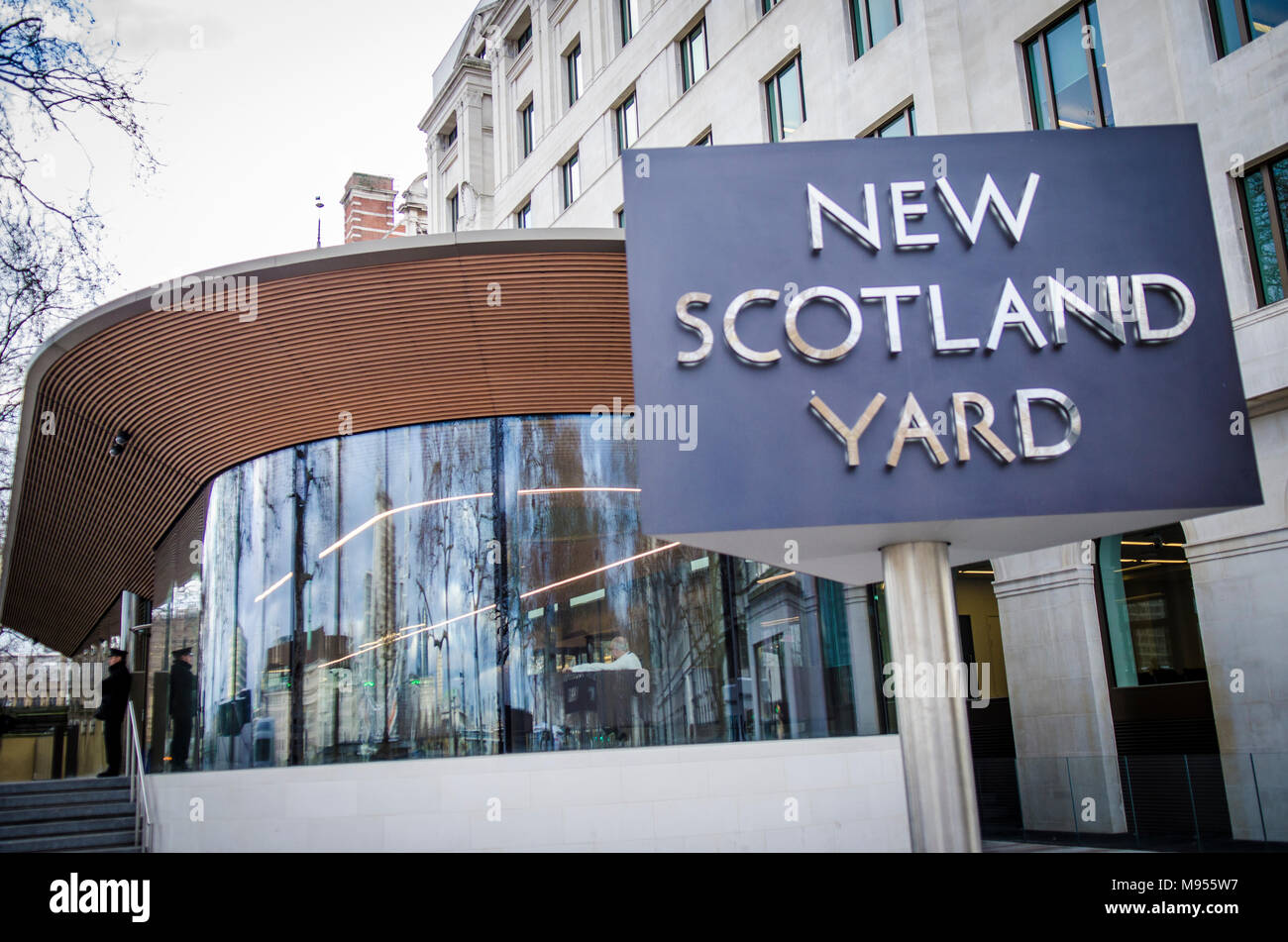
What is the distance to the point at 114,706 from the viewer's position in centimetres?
1839

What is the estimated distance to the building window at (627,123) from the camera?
33.1 meters

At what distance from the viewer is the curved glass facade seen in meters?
13.1

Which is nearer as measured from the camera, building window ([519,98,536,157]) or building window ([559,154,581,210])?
building window ([559,154,581,210])

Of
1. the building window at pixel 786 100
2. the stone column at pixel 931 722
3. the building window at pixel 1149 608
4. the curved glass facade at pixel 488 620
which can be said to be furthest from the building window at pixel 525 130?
the stone column at pixel 931 722

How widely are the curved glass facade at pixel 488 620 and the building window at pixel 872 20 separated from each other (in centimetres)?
1457

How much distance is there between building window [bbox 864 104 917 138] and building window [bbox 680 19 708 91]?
7.83 meters

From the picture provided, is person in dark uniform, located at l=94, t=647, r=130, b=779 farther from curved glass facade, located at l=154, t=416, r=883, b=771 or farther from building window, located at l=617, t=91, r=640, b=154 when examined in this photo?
building window, located at l=617, t=91, r=640, b=154

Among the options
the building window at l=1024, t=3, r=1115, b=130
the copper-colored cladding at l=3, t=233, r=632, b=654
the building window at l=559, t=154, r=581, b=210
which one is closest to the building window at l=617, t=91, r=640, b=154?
the building window at l=559, t=154, r=581, b=210

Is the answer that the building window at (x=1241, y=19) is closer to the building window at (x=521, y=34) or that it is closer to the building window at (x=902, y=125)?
the building window at (x=902, y=125)

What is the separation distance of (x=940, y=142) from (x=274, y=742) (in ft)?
33.2
